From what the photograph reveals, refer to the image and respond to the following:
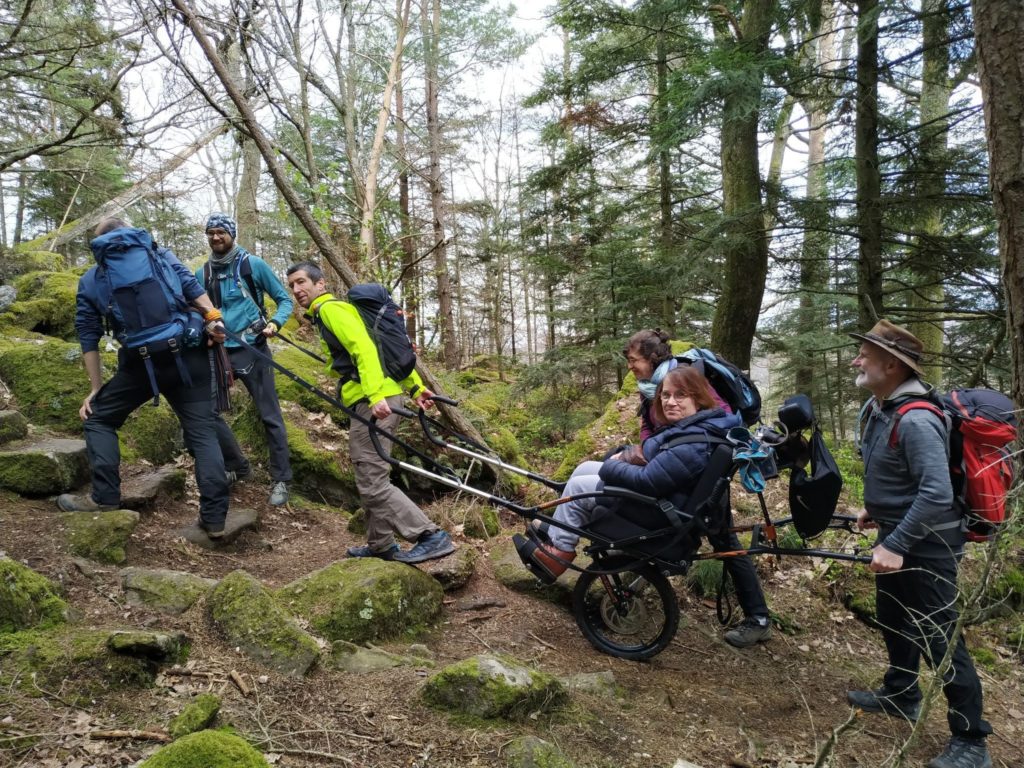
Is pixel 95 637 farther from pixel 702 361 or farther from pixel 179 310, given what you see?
pixel 702 361

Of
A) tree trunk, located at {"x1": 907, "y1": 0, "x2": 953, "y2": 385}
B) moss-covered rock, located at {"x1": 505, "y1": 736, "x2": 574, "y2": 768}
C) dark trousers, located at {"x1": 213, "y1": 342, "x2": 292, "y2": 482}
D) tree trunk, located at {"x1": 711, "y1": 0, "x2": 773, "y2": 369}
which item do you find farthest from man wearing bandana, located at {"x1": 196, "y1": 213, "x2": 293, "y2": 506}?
tree trunk, located at {"x1": 907, "y1": 0, "x2": 953, "y2": 385}

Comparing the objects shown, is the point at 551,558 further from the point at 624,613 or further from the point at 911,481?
the point at 911,481

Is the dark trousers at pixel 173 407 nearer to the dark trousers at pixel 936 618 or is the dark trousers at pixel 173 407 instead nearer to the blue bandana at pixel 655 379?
the blue bandana at pixel 655 379

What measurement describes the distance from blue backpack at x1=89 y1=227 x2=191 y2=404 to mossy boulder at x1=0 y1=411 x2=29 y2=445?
191 cm

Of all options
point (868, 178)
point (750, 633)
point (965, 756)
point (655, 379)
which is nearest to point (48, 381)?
point (655, 379)

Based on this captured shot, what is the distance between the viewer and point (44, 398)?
5621 mm

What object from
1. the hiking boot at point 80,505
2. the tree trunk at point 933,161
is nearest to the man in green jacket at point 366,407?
the hiking boot at point 80,505

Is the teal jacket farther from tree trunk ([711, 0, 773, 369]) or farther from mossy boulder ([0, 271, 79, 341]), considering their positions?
tree trunk ([711, 0, 773, 369])

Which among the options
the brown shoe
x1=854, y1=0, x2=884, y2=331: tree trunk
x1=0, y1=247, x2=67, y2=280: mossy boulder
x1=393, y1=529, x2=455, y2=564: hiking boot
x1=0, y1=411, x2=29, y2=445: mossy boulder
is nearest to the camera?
the brown shoe

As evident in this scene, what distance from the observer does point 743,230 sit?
7.29 metres

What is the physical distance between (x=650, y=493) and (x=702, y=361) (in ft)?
3.30

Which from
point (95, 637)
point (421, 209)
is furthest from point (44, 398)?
point (421, 209)

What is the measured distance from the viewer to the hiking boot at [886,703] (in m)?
3.43

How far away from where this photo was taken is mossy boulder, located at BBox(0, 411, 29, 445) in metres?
4.78
